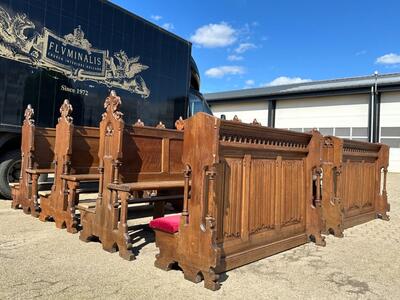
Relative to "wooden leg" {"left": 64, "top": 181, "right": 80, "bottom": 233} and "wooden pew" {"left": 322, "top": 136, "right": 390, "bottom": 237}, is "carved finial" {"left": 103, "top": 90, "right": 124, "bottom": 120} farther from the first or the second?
"wooden pew" {"left": 322, "top": 136, "right": 390, "bottom": 237}

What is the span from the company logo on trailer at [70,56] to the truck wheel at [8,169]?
Answer: 1.88 m

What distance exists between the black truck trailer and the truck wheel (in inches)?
0.7

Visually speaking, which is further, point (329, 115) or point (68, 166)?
point (329, 115)

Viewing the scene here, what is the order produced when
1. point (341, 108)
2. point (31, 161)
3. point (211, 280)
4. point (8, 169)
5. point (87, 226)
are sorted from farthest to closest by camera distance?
point (341, 108) → point (8, 169) → point (31, 161) → point (87, 226) → point (211, 280)

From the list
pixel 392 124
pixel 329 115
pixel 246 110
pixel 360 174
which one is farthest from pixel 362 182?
pixel 246 110

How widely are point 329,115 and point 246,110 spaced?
6993mm

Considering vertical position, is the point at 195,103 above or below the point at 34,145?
above

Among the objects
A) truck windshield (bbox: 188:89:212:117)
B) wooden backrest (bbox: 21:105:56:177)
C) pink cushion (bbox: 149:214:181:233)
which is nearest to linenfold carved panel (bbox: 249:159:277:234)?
pink cushion (bbox: 149:214:181:233)

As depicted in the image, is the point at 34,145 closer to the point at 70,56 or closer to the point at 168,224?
the point at 70,56

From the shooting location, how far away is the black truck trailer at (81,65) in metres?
7.18

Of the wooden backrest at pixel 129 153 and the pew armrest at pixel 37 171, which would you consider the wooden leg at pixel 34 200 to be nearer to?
the pew armrest at pixel 37 171

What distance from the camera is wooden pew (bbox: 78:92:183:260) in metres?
4.59

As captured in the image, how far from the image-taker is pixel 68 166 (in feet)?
19.2

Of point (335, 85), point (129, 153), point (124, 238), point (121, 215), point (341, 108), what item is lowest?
point (124, 238)
